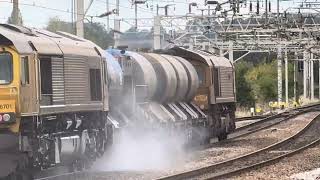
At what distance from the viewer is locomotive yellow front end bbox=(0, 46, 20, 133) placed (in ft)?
39.7

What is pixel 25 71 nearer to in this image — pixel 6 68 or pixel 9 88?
pixel 6 68

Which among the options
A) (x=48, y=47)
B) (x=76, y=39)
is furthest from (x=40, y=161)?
(x=76, y=39)

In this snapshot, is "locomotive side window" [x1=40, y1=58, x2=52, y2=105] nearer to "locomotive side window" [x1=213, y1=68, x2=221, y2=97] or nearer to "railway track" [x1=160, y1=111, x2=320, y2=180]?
"railway track" [x1=160, y1=111, x2=320, y2=180]

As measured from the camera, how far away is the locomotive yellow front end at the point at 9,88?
12.1 metres

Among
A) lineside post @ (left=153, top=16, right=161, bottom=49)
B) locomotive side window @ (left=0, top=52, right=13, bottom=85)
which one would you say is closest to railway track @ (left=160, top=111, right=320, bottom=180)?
locomotive side window @ (left=0, top=52, right=13, bottom=85)

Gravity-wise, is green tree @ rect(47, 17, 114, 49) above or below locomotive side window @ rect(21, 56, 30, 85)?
above

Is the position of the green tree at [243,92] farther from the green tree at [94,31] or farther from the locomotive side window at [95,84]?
the locomotive side window at [95,84]

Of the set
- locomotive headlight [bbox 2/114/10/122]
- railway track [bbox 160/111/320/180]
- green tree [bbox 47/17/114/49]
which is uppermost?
green tree [bbox 47/17/114/49]

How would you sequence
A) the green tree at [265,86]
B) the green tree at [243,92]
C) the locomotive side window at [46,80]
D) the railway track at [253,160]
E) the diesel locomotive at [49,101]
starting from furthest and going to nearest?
1. the green tree at [265,86]
2. the green tree at [243,92]
3. the railway track at [253,160]
4. the locomotive side window at [46,80]
5. the diesel locomotive at [49,101]

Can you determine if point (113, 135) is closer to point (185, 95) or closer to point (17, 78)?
point (17, 78)

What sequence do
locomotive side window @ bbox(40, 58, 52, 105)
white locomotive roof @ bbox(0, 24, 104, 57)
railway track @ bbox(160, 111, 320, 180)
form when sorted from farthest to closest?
1. railway track @ bbox(160, 111, 320, 180)
2. locomotive side window @ bbox(40, 58, 52, 105)
3. white locomotive roof @ bbox(0, 24, 104, 57)

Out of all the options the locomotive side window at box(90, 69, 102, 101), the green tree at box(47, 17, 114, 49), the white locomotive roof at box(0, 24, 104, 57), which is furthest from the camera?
the green tree at box(47, 17, 114, 49)

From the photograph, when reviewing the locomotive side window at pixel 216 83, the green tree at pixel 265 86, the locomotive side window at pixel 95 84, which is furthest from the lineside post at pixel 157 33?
the green tree at pixel 265 86

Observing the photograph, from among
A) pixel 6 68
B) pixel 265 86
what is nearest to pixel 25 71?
pixel 6 68
